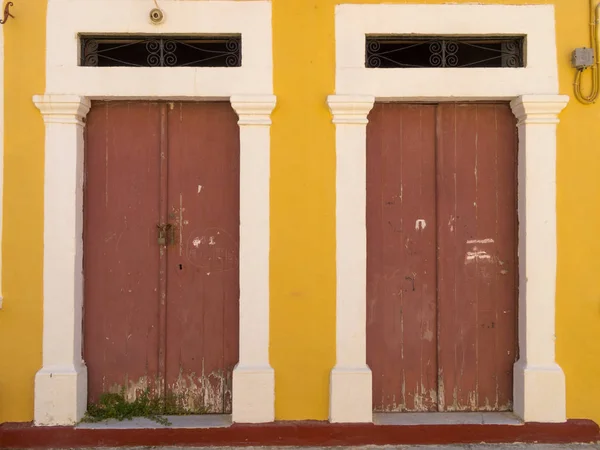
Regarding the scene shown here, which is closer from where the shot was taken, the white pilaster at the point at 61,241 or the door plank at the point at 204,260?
the white pilaster at the point at 61,241

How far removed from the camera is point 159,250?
493 centimetres

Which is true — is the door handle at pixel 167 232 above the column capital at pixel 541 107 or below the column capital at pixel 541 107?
below

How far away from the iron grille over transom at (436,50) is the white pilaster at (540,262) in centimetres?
46

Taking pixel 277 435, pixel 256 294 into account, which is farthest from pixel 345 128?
pixel 277 435

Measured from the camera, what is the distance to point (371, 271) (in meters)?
4.96

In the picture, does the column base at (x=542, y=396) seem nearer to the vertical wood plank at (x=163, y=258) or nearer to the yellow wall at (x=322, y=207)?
the yellow wall at (x=322, y=207)

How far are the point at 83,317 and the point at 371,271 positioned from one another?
7.85 ft

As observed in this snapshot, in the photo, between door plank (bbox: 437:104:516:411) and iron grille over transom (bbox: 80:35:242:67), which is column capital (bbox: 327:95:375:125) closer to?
door plank (bbox: 437:104:516:411)

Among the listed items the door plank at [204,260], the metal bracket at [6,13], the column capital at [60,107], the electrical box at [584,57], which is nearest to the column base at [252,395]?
the door plank at [204,260]

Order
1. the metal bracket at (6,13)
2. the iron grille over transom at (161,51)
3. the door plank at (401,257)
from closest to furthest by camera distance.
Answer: the metal bracket at (6,13)
the iron grille over transom at (161,51)
the door plank at (401,257)

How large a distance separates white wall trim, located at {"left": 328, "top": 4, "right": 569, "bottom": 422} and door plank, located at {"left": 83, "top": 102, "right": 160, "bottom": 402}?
157 centimetres

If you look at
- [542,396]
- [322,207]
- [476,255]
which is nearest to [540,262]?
[476,255]

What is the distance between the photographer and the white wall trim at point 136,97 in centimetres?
468

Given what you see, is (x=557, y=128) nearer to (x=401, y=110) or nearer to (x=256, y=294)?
(x=401, y=110)
